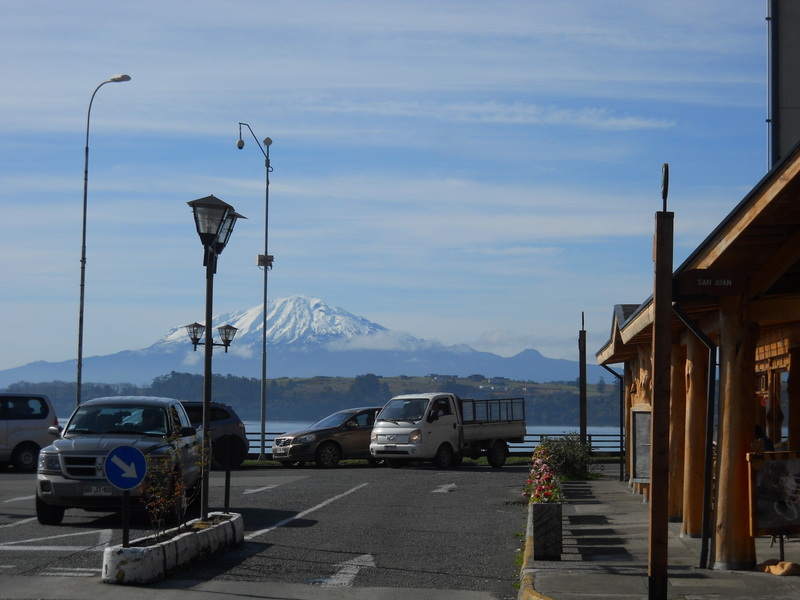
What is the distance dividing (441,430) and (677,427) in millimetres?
15820

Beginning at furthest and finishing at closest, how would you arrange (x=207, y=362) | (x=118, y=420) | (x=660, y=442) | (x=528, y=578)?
1. (x=118, y=420)
2. (x=207, y=362)
3. (x=528, y=578)
4. (x=660, y=442)

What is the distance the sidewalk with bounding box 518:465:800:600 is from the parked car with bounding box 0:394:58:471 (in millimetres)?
15960

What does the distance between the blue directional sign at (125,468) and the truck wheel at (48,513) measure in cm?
473

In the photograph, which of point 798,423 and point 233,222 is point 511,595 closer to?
point 233,222

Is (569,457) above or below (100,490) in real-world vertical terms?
below

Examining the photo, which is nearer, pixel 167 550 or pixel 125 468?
pixel 125 468

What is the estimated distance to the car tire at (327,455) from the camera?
3108 cm

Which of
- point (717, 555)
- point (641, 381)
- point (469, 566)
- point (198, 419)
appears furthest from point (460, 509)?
point (198, 419)

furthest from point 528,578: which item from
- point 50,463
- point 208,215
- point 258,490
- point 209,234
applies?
point 258,490

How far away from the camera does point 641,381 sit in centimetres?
2067

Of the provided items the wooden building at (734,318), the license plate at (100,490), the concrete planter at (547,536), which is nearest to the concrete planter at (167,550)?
the license plate at (100,490)

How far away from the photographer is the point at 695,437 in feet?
43.3

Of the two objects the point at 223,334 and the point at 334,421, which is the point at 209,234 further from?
the point at 223,334

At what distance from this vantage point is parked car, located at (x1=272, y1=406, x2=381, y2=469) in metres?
30.9
